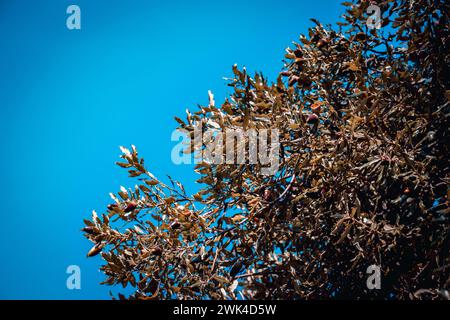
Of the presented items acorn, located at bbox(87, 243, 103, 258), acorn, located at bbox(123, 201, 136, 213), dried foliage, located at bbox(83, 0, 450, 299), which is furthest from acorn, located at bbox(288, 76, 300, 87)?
acorn, located at bbox(87, 243, 103, 258)

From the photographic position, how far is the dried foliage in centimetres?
311

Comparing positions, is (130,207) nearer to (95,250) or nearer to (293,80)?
(95,250)

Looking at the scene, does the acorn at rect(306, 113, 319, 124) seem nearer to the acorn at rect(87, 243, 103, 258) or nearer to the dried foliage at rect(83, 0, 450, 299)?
the dried foliage at rect(83, 0, 450, 299)

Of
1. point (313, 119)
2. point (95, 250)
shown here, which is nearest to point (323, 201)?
point (313, 119)

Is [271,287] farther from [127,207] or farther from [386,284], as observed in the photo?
[127,207]

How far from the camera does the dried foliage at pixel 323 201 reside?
3107 mm

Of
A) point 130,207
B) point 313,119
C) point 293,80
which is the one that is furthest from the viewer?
point 293,80

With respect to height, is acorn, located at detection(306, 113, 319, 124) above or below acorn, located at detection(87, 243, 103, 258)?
above

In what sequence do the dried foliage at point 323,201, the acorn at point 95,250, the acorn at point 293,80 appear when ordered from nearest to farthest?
the dried foliage at point 323,201
the acorn at point 95,250
the acorn at point 293,80

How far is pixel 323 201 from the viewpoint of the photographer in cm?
347

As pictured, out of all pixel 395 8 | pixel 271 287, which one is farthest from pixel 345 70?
pixel 271 287

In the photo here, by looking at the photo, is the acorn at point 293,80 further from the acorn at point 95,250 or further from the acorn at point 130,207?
the acorn at point 95,250

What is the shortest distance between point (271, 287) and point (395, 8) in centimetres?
335

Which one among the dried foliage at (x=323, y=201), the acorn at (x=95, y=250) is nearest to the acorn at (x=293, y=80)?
the dried foliage at (x=323, y=201)
